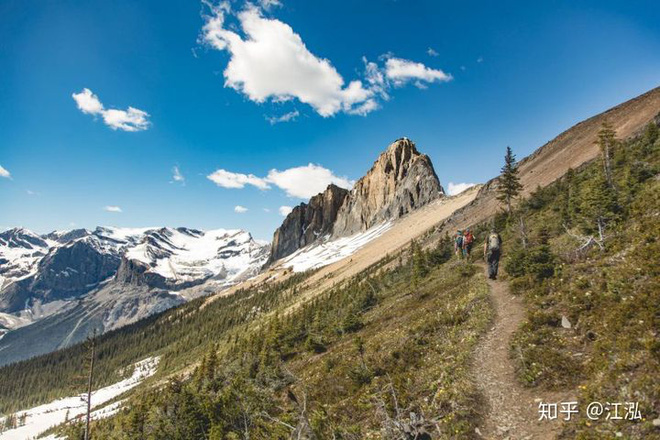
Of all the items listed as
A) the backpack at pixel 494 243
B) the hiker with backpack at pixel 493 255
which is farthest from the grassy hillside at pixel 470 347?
the backpack at pixel 494 243

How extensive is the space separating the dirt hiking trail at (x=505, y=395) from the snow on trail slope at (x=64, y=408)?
418 feet

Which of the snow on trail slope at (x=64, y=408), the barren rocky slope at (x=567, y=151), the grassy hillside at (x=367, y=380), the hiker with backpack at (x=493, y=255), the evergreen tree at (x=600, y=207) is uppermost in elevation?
the barren rocky slope at (x=567, y=151)

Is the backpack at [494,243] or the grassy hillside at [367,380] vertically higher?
the backpack at [494,243]

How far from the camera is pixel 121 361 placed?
169875 millimetres

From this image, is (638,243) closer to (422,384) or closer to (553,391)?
(553,391)

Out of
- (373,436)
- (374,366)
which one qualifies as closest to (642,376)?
(373,436)

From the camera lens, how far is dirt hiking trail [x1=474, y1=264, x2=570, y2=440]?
10.5m

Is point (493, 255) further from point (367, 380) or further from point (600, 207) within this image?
point (367, 380)

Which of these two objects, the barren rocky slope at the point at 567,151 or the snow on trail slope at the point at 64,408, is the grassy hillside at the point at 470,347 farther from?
the snow on trail slope at the point at 64,408

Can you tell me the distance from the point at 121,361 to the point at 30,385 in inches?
2443

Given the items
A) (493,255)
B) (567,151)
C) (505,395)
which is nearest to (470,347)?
(505,395)

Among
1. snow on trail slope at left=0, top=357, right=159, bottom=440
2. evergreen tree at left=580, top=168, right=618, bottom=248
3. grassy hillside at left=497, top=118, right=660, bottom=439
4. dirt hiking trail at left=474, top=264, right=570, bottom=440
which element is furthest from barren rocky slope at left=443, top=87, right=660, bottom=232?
snow on trail slope at left=0, top=357, right=159, bottom=440

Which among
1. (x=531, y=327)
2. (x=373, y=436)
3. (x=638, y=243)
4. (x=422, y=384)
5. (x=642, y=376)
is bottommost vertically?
(x=373, y=436)

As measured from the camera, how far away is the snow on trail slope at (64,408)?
120981 millimetres
